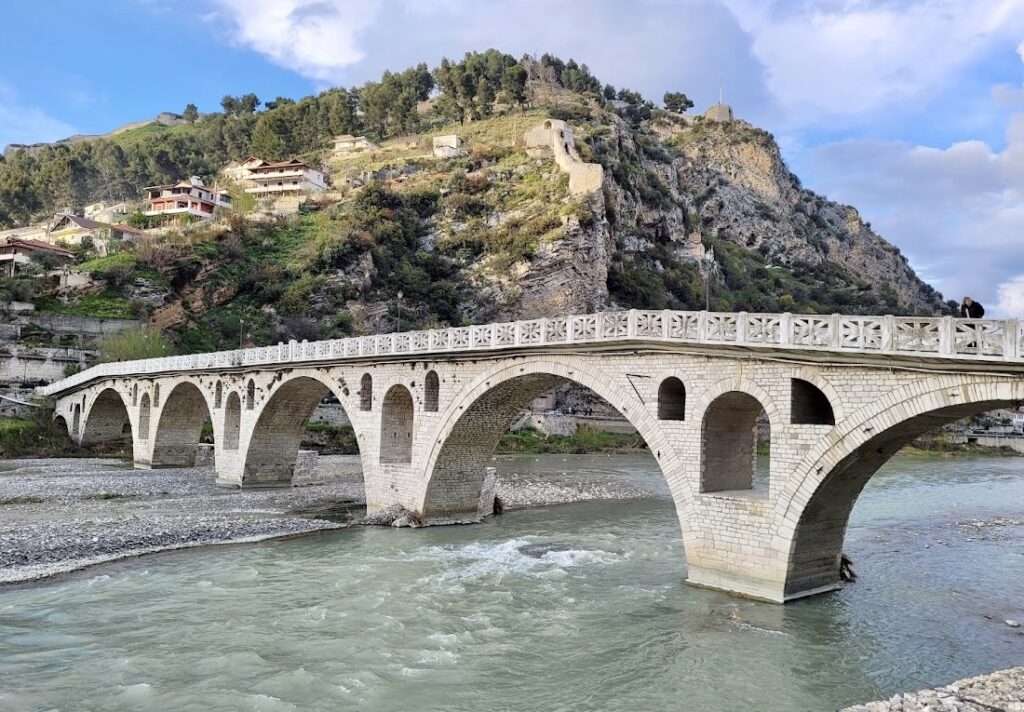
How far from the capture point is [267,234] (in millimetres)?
75250

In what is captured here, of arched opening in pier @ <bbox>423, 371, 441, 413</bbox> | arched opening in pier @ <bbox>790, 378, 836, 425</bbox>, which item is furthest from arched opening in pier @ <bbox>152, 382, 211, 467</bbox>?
arched opening in pier @ <bbox>790, 378, 836, 425</bbox>

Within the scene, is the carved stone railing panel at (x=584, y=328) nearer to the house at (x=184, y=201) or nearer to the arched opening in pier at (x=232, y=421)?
the arched opening in pier at (x=232, y=421)

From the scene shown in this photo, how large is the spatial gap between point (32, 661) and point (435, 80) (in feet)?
368

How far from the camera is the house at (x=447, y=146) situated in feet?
291

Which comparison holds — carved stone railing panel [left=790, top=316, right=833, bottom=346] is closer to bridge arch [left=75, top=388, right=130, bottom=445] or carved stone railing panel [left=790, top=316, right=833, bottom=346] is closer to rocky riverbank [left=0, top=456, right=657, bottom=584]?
rocky riverbank [left=0, top=456, right=657, bottom=584]

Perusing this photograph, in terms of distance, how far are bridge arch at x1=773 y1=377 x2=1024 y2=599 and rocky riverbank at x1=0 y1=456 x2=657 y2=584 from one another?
14.6 metres

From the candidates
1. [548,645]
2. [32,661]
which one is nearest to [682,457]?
[548,645]

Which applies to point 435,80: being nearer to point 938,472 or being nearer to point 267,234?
point 267,234

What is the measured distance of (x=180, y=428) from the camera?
43062mm

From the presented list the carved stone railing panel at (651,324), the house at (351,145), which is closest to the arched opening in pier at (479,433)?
the carved stone railing panel at (651,324)

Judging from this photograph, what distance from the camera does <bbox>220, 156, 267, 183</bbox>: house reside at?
91.2 metres

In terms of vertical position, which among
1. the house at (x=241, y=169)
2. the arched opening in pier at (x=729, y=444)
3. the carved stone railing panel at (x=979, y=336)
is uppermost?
the house at (x=241, y=169)

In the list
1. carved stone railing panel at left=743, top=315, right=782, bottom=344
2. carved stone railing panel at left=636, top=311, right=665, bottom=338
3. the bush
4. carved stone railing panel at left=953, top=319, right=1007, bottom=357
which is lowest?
carved stone railing panel at left=953, top=319, right=1007, bottom=357

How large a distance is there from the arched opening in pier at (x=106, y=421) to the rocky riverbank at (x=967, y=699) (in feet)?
156
